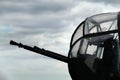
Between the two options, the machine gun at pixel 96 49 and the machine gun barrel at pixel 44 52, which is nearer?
the machine gun at pixel 96 49

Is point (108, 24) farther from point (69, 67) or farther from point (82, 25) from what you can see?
point (69, 67)

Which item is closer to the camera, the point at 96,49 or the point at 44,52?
the point at 96,49

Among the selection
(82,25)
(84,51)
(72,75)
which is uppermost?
(82,25)

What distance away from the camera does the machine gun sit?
52.7ft

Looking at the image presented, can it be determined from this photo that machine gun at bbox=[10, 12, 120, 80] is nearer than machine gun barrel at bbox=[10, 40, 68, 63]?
Yes

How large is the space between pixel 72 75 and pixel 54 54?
2.25 meters

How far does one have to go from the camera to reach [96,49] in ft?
54.6

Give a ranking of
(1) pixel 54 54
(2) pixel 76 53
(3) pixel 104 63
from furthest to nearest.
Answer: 1. (1) pixel 54 54
2. (2) pixel 76 53
3. (3) pixel 104 63

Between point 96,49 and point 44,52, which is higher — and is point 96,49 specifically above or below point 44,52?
above

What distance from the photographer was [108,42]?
53.5 feet

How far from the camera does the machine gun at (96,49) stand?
16062 mm

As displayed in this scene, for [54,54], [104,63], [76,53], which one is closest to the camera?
[104,63]

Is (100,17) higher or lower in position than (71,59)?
higher

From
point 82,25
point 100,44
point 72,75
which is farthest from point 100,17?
point 72,75
